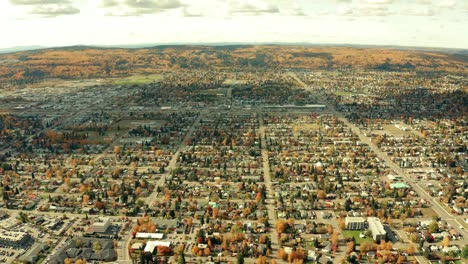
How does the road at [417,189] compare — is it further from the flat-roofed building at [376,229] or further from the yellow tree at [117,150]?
the yellow tree at [117,150]

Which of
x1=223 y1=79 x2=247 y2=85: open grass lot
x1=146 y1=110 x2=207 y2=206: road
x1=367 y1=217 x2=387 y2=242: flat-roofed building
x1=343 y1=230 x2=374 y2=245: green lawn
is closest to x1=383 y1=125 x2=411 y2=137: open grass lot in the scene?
x1=367 y1=217 x2=387 y2=242: flat-roofed building

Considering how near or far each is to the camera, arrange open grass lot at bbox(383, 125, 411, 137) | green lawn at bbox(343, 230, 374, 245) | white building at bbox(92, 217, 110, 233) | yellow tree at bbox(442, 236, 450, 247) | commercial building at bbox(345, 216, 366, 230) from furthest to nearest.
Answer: open grass lot at bbox(383, 125, 411, 137) < commercial building at bbox(345, 216, 366, 230) < white building at bbox(92, 217, 110, 233) < green lawn at bbox(343, 230, 374, 245) < yellow tree at bbox(442, 236, 450, 247)

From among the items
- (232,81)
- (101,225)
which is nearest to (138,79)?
(232,81)

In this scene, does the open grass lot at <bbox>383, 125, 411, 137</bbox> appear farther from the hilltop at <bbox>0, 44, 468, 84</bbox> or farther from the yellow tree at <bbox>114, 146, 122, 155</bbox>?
the hilltop at <bbox>0, 44, 468, 84</bbox>

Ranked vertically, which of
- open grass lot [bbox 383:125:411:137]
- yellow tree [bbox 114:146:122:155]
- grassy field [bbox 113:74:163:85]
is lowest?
yellow tree [bbox 114:146:122:155]

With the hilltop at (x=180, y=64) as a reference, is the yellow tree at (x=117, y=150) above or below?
below

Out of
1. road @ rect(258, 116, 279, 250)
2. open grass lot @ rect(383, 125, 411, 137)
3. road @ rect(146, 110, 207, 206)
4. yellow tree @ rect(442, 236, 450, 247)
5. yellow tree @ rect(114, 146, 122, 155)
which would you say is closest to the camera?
yellow tree @ rect(442, 236, 450, 247)

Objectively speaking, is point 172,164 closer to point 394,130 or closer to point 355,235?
point 355,235

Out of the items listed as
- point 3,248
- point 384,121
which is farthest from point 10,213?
point 384,121

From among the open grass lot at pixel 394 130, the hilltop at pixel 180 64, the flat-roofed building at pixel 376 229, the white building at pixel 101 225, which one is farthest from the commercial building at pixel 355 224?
the hilltop at pixel 180 64
